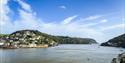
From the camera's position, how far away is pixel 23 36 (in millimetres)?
156875

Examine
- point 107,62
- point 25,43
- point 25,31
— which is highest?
point 25,31

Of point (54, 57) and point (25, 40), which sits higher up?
point (25, 40)

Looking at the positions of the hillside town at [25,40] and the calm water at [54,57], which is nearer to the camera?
the calm water at [54,57]

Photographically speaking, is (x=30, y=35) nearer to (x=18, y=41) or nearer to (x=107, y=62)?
(x=18, y=41)

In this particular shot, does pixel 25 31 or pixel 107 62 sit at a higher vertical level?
pixel 25 31

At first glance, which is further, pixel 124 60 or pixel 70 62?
pixel 70 62

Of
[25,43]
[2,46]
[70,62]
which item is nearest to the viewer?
[70,62]

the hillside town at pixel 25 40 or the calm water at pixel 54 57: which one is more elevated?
the hillside town at pixel 25 40

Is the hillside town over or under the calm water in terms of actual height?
over

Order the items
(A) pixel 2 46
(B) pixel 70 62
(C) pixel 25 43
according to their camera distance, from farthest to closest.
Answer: (C) pixel 25 43 → (A) pixel 2 46 → (B) pixel 70 62

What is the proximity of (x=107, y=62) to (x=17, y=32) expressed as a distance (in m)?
128

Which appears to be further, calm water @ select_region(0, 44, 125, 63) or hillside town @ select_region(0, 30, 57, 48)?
hillside town @ select_region(0, 30, 57, 48)

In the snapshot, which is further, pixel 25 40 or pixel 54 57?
pixel 25 40

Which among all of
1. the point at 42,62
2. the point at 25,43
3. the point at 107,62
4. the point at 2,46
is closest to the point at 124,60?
the point at 107,62
